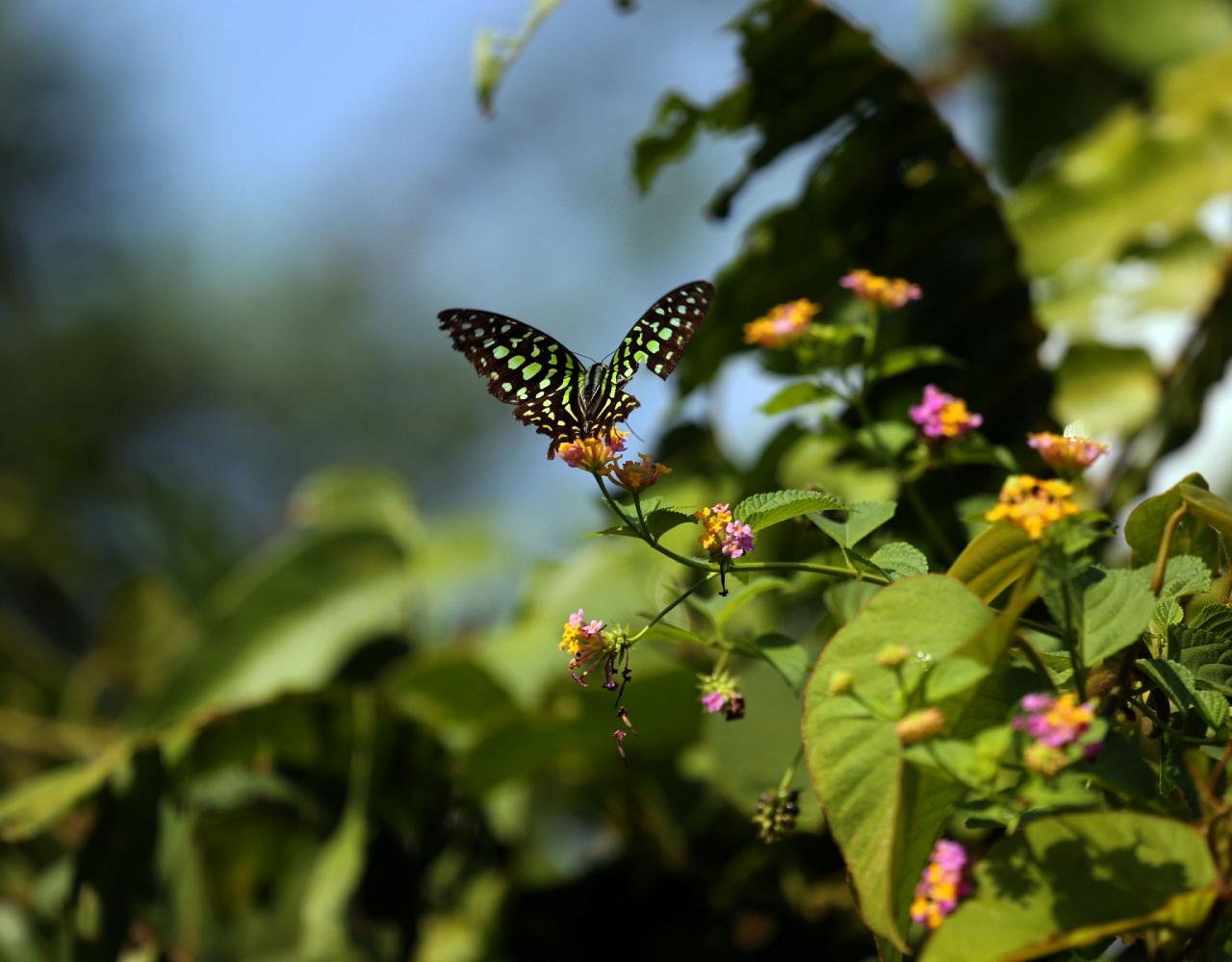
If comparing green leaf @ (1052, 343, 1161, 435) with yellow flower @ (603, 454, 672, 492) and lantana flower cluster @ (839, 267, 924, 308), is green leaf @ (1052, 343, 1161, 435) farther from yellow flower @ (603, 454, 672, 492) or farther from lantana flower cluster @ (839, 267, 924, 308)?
yellow flower @ (603, 454, 672, 492)

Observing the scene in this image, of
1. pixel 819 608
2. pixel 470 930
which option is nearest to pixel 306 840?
pixel 470 930

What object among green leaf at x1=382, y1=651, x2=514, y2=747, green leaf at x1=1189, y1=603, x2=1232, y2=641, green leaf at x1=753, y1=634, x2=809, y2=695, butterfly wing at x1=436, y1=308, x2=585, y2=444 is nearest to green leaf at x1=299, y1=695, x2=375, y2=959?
green leaf at x1=382, y1=651, x2=514, y2=747

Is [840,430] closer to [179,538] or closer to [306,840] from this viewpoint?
[306,840]

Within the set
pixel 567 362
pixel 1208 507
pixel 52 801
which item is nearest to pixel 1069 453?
pixel 1208 507

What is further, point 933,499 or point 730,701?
point 933,499

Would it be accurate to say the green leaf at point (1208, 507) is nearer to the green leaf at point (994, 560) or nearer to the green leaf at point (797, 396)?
the green leaf at point (994, 560)

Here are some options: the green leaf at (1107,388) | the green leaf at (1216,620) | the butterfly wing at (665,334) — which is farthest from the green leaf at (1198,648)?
the green leaf at (1107,388)
